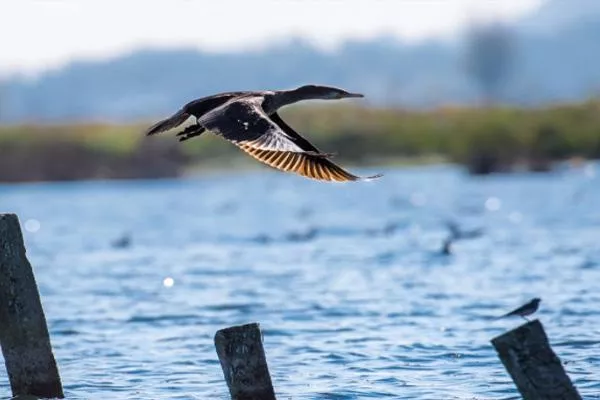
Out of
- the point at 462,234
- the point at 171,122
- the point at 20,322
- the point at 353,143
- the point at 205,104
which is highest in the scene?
the point at 353,143

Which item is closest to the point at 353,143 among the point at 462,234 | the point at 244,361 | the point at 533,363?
the point at 462,234

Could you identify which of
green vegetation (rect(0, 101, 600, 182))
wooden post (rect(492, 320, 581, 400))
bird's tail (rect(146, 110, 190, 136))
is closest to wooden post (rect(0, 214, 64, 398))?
bird's tail (rect(146, 110, 190, 136))

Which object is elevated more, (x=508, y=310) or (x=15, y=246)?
(x=15, y=246)

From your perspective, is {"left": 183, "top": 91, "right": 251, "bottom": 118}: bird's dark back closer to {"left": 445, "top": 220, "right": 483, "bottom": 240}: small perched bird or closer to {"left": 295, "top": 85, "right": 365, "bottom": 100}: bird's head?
{"left": 295, "top": 85, "right": 365, "bottom": 100}: bird's head

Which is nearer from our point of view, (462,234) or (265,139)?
(265,139)

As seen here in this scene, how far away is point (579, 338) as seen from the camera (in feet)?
51.1

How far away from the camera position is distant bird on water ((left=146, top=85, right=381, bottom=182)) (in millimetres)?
10766

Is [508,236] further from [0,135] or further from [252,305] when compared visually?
[0,135]

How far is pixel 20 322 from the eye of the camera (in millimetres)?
11523

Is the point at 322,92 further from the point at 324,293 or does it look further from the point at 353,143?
the point at 353,143

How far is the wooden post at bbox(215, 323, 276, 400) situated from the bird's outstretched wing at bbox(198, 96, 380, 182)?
128 centimetres

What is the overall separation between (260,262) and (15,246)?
1602cm

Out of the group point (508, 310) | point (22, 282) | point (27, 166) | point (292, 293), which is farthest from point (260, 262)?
point (27, 166)

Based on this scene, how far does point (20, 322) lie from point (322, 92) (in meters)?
2.96
